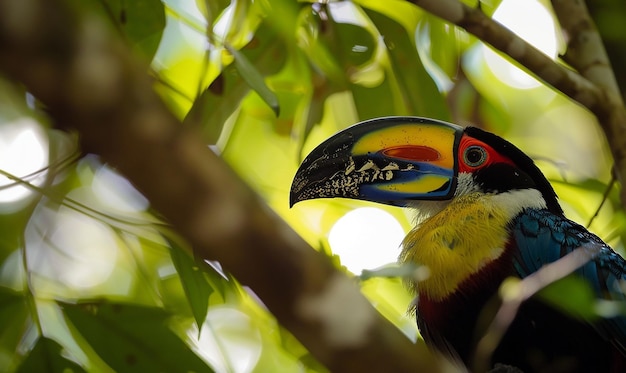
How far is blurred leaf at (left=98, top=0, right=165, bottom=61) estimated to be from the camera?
193 centimetres

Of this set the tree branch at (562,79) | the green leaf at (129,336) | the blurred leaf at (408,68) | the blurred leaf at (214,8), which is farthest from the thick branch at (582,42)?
the green leaf at (129,336)

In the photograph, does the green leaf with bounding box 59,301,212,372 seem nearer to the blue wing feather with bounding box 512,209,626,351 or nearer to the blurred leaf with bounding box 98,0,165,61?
the blurred leaf with bounding box 98,0,165,61

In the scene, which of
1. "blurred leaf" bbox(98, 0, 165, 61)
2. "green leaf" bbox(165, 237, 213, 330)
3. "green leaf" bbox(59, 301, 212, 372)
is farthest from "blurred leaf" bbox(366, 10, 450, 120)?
"green leaf" bbox(59, 301, 212, 372)

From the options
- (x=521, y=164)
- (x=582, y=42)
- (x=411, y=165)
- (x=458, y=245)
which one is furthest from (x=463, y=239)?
(x=582, y=42)

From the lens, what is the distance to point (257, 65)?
219 centimetres

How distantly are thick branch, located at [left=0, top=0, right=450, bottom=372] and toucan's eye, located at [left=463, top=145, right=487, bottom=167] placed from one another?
0.93m

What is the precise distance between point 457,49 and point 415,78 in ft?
1.36

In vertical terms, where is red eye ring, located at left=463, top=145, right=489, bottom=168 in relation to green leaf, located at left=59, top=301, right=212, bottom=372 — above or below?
above

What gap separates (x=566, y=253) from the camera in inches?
78.6

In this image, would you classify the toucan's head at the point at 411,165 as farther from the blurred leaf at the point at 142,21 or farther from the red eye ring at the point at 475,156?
the blurred leaf at the point at 142,21

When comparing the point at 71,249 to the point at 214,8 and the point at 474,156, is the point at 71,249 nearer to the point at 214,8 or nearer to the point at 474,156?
the point at 214,8

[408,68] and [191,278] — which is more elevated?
[408,68]

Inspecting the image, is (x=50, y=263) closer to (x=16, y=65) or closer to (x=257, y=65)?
(x=257, y=65)

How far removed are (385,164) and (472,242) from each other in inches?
11.1
